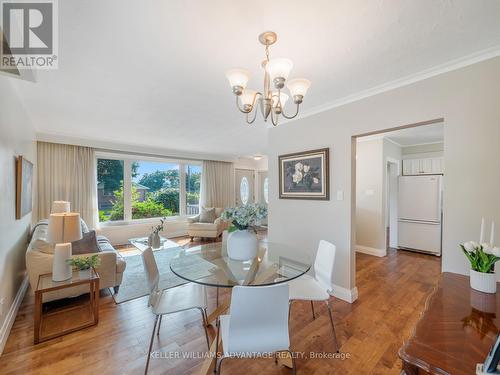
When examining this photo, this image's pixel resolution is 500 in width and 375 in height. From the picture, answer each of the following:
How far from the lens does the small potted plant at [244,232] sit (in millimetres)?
1832

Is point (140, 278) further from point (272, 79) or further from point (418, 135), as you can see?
point (418, 135)

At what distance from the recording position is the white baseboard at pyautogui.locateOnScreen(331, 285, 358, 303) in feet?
8.15

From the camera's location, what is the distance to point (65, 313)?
225 centimetres

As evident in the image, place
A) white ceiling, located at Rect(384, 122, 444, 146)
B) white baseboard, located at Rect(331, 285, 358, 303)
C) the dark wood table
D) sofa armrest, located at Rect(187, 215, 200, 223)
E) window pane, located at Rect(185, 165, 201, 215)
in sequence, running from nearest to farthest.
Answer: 1. the dark wood table
2. white baseboard, located at Rect(331, 285, 358, 303)
3. white ceiling, located at Rect(384, 122, 444, 146)
4. sofa armrest, located at Rect(187, 215, 200, 223)
5. window pane, located at Rect(185, 165, 201, 215)

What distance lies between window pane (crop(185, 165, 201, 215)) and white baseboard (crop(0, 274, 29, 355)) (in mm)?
3804

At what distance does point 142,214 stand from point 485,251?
5.94 m

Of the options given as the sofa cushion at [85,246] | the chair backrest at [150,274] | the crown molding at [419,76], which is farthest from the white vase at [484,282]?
the sofa cushion at [85,246]

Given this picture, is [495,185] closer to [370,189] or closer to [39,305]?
[370,189]

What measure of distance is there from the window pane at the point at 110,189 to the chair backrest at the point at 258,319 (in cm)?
492

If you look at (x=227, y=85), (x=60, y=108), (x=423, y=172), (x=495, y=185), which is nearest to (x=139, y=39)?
(x=227, y=85)

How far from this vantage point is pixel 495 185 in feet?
5.25

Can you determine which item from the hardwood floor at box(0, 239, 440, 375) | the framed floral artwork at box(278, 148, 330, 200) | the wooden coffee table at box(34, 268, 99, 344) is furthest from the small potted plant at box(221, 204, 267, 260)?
the wooden coffee table at box(34, 268, 99, 344)

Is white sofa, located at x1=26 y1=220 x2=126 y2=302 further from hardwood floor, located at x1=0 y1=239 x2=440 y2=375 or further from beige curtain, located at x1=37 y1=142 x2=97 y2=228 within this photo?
beige curtain, located at x1=37 y1=142 x2=97 y2=228

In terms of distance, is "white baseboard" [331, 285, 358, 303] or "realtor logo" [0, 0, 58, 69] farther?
"white baseboard" [331, 285, 358, 303]
